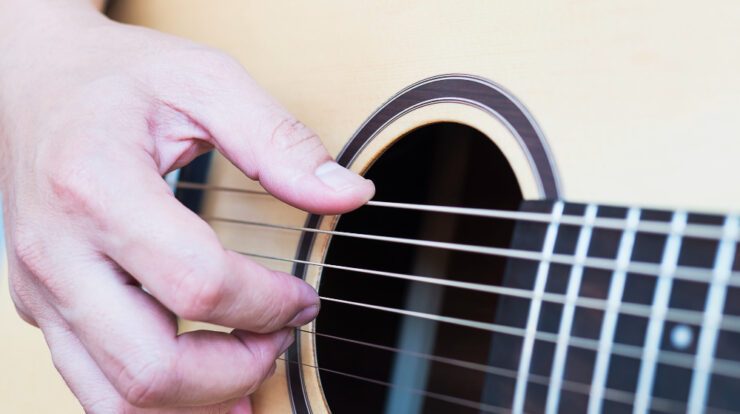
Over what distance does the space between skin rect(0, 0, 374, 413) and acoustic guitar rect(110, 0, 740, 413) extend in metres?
0.09

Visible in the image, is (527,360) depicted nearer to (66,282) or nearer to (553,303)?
(553,303)

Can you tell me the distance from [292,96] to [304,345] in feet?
0.88

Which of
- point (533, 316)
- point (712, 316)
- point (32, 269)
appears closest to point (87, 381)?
point (32, 269)

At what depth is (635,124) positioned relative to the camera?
19.2 inches

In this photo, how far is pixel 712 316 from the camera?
1.34 feet

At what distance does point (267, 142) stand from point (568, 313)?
29 cm

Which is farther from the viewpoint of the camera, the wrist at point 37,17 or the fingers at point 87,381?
the wrist at point 37,17

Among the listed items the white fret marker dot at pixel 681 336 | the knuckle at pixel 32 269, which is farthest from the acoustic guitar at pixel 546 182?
the knuckle at pixel 32 269

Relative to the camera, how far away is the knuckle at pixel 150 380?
54 centimetres

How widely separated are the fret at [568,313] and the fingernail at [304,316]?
9.2 inches

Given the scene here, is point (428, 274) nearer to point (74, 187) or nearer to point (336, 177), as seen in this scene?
point (336, 177)

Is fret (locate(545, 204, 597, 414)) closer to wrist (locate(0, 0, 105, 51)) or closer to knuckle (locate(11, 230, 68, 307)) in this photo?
knuckle (locate(11, 230, 68, 307))

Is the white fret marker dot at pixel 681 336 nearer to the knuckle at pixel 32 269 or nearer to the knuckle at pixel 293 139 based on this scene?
the knuckle at pixel 293 139

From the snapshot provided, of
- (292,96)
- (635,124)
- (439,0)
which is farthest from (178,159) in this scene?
(635,124)
